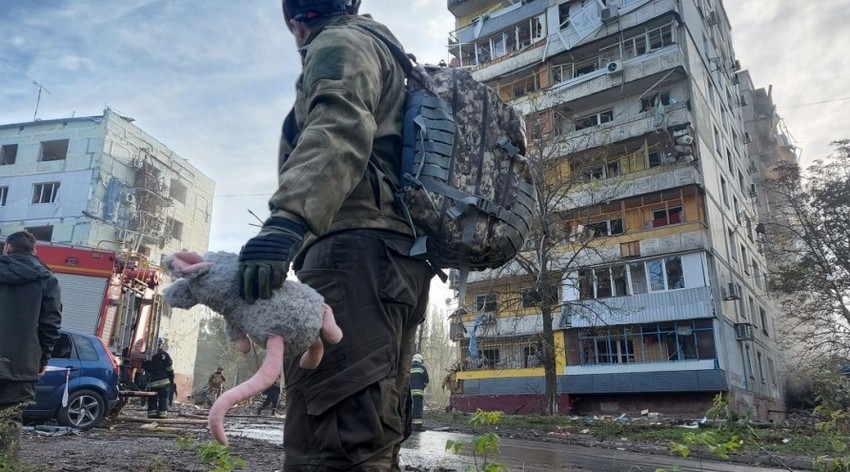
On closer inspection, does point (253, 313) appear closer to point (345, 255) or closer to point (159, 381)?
point (345, 255)

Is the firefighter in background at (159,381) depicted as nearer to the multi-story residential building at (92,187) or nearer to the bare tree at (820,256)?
the multi-story residential building at (92,187)

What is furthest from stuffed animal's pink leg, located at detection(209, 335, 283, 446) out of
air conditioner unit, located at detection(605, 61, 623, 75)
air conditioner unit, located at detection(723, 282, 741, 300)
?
air conditioner unit, located at detection(605, 61, 623, 75)

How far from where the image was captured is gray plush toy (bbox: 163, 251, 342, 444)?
1.45m

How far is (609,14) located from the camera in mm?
28438

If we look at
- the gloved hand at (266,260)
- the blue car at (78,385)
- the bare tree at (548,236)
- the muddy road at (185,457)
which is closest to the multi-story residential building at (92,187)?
the bare tree at (548,236)

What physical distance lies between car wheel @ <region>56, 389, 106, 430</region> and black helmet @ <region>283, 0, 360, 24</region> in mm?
8800

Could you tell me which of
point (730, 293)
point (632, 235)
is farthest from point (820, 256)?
point (632, 235)

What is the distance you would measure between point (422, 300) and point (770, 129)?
5354 cm

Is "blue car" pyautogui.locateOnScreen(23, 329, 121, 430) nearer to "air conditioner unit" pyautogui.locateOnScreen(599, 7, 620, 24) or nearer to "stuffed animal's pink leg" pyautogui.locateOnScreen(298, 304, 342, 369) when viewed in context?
"stuffed animal's pink leg" pyautogui.locateOnScreen(298, 304, 342, 369)

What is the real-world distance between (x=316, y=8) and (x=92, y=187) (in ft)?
108

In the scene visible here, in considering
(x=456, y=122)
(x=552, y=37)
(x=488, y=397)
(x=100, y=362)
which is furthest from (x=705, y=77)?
(x=456, y=122)

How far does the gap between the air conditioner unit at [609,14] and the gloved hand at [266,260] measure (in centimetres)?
3033

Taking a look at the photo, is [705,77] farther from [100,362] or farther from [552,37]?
[100,362]

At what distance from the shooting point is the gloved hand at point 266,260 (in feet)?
5.08
